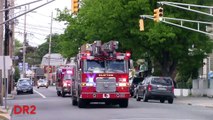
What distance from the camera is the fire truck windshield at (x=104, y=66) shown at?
29922 millimetres

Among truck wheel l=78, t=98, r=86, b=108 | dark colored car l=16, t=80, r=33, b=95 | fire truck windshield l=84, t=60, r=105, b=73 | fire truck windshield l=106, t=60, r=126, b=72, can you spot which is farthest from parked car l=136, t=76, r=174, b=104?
dark colored car l=16, t=80, r=33, b=95

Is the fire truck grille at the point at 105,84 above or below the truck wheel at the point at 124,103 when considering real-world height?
above

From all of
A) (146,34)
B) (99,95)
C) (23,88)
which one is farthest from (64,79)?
(99,95)

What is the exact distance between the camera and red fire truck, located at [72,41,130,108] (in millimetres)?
29728

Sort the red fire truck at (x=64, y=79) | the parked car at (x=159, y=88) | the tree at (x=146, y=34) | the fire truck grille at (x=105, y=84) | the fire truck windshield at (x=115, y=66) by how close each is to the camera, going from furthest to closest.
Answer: the red fire truck at (x=64, y=79) < the tree at (x=146, y=34) < the parked car at (x=159, y=88) < the fire truck windshield at (x=115, y=66) < the fire truck grille at (x=105, y=84)

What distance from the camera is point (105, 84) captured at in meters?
29.7

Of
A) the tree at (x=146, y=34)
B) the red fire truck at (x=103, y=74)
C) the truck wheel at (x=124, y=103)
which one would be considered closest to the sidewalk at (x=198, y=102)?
the tree at (x=146, y=34)

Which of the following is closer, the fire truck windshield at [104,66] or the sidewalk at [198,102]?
the fire truck windshield at [104,66]

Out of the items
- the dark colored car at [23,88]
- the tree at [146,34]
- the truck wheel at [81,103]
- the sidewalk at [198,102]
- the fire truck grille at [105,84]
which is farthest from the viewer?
the dark colored car at [23,88]

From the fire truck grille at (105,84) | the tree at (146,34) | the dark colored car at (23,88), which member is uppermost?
the tree at (146,34)

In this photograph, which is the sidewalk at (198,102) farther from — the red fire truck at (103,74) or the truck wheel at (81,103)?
the truck wheel at (81,103)

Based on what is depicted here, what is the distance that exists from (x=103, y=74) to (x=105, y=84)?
0.52 metres

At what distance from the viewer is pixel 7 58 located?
31359 millimetres

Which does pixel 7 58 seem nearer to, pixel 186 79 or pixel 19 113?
pixel 19 113
